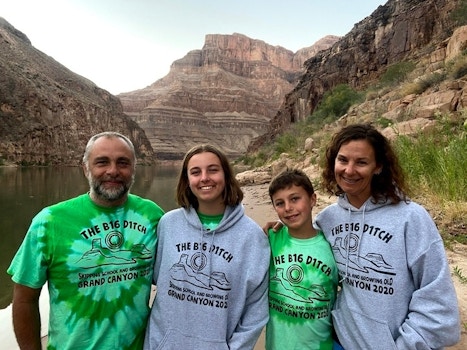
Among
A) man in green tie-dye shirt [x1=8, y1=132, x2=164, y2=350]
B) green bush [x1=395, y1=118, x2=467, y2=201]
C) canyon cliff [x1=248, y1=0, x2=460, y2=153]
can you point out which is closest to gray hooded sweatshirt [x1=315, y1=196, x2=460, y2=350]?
man in green tie-dye shirt [x1=8, y1=132, x2=164, y2=350]

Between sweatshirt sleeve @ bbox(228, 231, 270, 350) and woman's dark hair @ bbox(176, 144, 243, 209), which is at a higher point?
woman's dark hair @ bbox(176, 144, 243, 209)

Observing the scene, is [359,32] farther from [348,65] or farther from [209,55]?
[209,55]

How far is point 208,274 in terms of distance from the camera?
1.60 metres

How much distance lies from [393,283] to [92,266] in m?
1.42

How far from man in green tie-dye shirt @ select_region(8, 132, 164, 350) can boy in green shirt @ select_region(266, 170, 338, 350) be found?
0.69 metres

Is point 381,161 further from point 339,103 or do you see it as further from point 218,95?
point 218,95

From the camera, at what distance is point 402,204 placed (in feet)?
5.09

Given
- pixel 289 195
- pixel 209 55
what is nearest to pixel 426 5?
pixel 289 195

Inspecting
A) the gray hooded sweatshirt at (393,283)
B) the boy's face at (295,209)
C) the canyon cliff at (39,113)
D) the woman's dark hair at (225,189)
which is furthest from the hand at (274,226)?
the canyon cliff at (39,113)

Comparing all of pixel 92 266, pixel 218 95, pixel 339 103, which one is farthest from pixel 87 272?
pixel 218 95

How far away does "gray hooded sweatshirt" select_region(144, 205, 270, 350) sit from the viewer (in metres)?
1.55

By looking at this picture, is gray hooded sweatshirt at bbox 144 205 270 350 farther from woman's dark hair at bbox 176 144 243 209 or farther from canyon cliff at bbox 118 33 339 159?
canyon cliff at bbox 118 33 339 159

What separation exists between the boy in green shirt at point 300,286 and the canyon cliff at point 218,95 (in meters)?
113

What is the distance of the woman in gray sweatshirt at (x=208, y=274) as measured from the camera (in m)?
1.56
